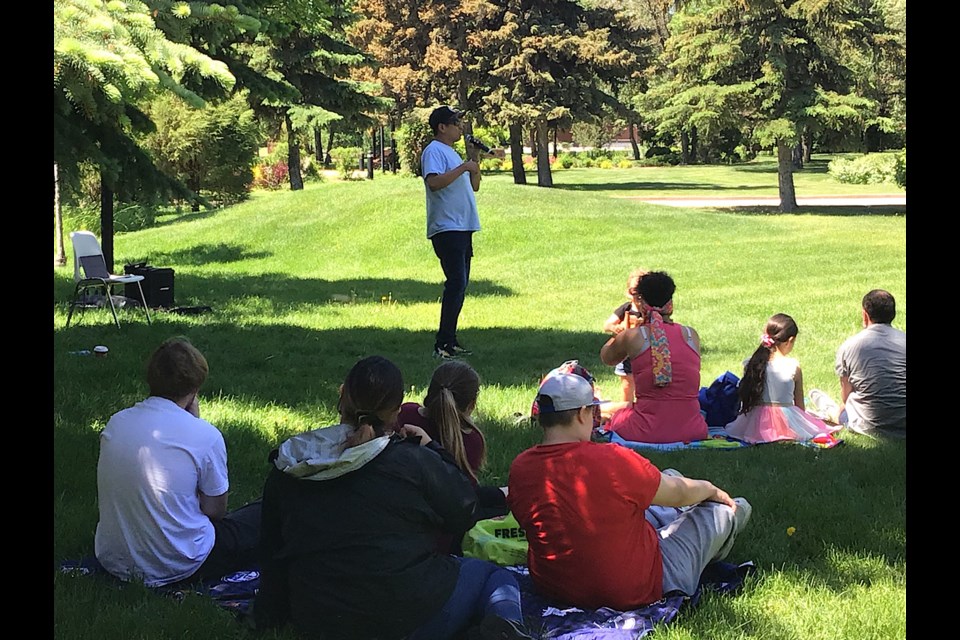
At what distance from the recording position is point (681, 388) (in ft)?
20.6

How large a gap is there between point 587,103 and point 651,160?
74.5 ft

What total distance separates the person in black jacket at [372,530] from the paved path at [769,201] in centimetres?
2556

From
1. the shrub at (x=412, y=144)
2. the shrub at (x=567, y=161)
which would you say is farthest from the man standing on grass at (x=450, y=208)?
the shrub at (x=567, y=161)

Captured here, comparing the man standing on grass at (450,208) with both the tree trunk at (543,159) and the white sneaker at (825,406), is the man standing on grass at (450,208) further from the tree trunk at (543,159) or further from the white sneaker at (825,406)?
the tree trunk at (543,159)

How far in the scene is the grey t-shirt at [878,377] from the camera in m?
6.42

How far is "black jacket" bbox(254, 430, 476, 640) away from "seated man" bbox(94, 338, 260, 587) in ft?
2.16

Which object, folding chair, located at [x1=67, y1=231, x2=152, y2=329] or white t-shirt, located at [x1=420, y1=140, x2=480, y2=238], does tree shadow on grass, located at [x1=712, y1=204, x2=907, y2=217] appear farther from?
white t-shirt, located at [x1=420, y1=140, x2=480, y2=238]

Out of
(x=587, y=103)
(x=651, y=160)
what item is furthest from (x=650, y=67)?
(x=651, y=160)

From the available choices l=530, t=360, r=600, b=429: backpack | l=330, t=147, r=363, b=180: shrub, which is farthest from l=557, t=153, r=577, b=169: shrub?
l=530, t=360, r=600, b=429: backpack

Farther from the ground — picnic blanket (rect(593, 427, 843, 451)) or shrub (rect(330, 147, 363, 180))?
shrub (rect(330, 147, 363, 180))

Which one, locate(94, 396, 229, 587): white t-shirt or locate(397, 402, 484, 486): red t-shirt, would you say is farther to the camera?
locate(397, 402, 484, 486): red t-shirt

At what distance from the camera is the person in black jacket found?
11.0 ft

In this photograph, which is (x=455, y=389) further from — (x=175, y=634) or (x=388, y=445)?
(x=175, y=634)

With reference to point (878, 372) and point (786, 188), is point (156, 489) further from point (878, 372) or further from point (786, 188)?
point (786, 188)
